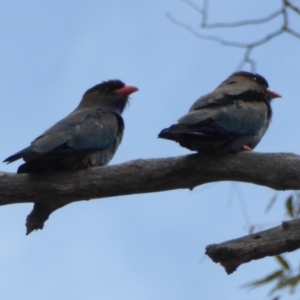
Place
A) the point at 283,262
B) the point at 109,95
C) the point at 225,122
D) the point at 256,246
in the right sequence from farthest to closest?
1. the point at 109,95
2. the point at 283,262
3. the point at 225,122
4. the point at 256,246

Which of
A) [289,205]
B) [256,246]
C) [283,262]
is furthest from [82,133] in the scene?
[256,246]

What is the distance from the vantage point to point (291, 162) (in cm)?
484

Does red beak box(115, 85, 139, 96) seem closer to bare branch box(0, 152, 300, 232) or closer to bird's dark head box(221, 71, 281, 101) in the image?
bird's dark head box(221, 71, 281, 101)

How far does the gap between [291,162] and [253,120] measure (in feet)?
2.96

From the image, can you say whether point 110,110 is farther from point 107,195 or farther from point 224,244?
point 224,244

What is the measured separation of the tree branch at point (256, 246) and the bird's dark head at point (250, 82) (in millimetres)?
2248

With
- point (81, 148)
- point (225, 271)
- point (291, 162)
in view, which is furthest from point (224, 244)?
point (81, 148)

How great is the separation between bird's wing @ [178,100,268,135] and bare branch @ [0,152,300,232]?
1.11 ft

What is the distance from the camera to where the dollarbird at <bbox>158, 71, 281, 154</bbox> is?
5.13 meters

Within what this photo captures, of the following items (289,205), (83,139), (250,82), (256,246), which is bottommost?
(256,246)

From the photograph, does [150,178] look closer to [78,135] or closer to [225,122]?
[225,122]

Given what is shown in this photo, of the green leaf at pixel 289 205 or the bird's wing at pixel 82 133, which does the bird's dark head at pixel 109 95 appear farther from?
the green leaf at pixel 289 205

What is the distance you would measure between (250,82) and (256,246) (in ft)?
9.16

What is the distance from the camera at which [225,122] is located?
539 cm
